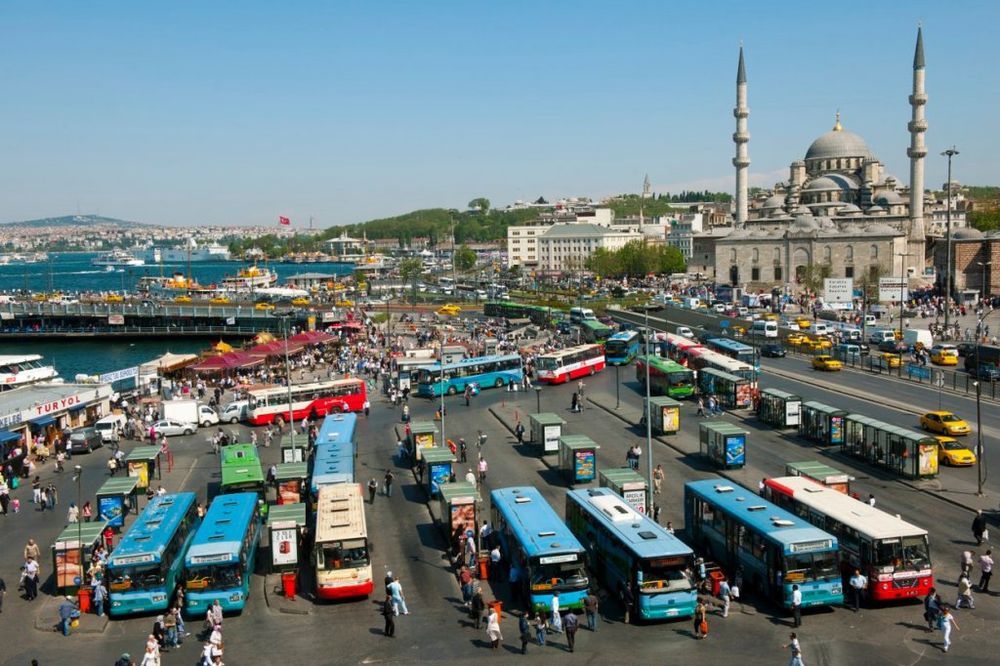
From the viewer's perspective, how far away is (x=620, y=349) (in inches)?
1807

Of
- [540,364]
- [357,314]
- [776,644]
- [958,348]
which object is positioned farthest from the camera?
[357,314]

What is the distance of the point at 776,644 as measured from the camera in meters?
13.8

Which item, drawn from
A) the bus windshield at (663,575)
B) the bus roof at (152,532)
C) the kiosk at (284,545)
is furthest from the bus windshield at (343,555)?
the bus windshield at (663,575)

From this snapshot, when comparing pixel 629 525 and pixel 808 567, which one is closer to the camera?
pixel 808 567

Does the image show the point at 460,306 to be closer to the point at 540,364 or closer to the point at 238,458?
the point at 540,364

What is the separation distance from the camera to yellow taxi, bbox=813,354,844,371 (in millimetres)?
41219

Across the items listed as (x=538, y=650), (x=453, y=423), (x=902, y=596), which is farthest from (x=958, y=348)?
(x=538, y=650)

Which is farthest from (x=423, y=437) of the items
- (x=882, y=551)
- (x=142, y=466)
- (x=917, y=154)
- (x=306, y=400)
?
(x=917, y=154)

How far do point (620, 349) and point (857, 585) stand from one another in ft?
103

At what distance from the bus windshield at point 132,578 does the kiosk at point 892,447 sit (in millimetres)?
17801

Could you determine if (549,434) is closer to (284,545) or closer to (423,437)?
(423,437)

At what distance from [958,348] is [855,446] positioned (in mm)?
23660

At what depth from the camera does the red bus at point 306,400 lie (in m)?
34.0

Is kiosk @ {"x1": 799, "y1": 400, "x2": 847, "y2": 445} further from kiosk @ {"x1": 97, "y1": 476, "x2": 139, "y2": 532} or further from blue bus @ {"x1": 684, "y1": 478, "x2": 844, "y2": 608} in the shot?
kiosk @ {"x1": 97, "y1": 476, "x2": 139, "y2": 532}
